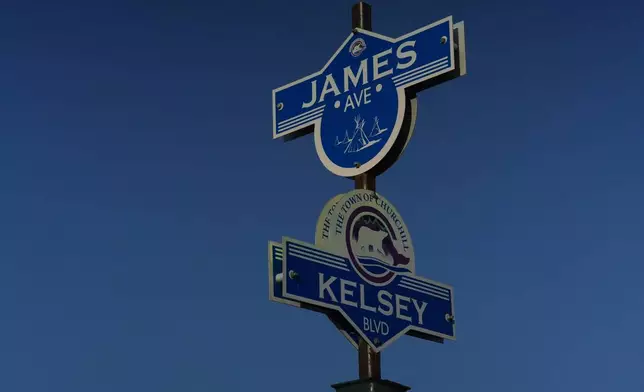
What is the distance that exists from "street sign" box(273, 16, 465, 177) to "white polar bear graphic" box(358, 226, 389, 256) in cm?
65

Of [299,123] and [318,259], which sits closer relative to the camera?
[318,259]

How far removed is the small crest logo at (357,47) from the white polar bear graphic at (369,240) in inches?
77.4

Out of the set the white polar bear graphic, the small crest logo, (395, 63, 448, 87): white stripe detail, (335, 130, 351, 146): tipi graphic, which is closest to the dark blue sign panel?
the white polar bear graphic

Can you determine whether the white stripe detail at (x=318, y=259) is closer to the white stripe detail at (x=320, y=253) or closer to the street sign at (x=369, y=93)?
the white stripe detail at (x=320, y=253)

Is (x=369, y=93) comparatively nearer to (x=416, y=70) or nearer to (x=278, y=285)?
(x=416, y=70)

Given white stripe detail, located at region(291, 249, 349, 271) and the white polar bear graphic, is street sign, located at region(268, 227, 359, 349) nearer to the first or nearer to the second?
white stripe detail, located at region(291, 249, 349, 271)

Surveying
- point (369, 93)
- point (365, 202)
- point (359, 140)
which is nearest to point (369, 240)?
point (365, 202)

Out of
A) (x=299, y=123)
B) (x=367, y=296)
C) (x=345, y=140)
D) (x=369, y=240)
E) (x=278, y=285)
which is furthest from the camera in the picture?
(x=299, y=123)

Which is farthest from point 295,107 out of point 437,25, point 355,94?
point 437,25

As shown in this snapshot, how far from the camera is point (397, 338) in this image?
12523mm

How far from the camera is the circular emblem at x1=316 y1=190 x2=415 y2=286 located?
41.2 ft

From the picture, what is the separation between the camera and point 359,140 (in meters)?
13.4

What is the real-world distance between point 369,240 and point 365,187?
64 centimetres

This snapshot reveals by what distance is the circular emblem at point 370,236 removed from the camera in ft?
41.2
